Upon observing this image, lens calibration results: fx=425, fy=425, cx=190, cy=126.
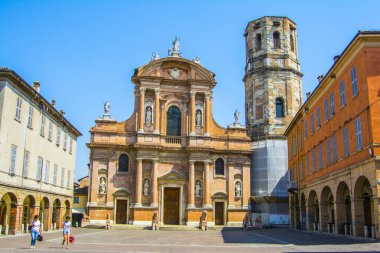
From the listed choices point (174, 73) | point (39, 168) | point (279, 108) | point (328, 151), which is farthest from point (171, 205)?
point (328, 151)

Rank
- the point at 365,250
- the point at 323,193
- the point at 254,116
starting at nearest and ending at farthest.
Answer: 1. the point at 365,250
2. the point at 323,193
3. the point at 254,116

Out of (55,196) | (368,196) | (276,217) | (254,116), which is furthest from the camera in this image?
(254,116)

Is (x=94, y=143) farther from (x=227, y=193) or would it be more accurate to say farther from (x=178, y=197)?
(x=227, y=193)

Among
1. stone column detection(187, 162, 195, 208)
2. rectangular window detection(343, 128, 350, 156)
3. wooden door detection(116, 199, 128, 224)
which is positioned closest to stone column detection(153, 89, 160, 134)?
stone column detection(187, 162, 195, 208)

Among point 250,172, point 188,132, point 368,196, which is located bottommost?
point 368,196

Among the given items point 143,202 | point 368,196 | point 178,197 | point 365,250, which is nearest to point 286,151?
point 178,197

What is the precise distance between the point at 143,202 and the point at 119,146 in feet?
20.1

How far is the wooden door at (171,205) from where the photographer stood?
42875mm

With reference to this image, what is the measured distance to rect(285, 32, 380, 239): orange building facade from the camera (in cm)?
2100

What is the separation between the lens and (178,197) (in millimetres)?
43281

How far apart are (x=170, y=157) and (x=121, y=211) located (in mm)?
7282

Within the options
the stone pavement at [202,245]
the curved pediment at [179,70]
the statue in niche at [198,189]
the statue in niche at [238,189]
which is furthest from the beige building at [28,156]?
the statue in niche at [238,189]

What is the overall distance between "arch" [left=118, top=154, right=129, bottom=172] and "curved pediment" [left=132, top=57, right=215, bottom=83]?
882 cm

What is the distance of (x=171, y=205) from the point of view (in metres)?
43.2
